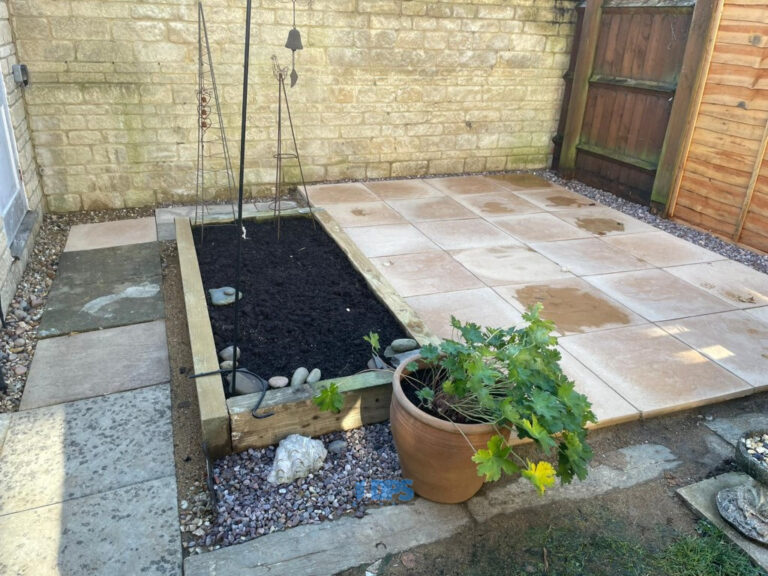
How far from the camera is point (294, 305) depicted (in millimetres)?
→ 3350

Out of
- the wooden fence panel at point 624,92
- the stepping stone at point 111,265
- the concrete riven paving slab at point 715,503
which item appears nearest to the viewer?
the concrete riven paving slab at point 715,503

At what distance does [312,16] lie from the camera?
528 cm

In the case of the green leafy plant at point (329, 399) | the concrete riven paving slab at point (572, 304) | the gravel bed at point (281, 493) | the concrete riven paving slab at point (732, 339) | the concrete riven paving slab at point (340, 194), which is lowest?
the gravel bed at point (281, 493)

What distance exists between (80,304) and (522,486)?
9.37 ft

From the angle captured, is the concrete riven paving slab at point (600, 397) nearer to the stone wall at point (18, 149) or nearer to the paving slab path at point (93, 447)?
the paving slab path at point (93, 447)

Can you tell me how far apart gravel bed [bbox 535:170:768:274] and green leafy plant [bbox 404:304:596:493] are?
10.7 feet

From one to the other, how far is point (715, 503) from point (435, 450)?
Answer: 1128 mm

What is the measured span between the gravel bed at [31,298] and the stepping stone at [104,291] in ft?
0.23

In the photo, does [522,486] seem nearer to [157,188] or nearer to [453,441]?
[453,441]

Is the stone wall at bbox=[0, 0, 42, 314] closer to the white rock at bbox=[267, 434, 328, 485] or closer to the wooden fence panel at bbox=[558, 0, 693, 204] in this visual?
the white rock at bbox=[267, 434, 328, 485]

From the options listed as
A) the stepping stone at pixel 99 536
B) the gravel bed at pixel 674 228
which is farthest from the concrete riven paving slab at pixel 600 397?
the gravel bed at pixel 674 228

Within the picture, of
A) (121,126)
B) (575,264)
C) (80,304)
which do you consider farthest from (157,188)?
(575,264)

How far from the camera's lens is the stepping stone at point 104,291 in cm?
334

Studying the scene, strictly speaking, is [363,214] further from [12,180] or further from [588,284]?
[12,180]
